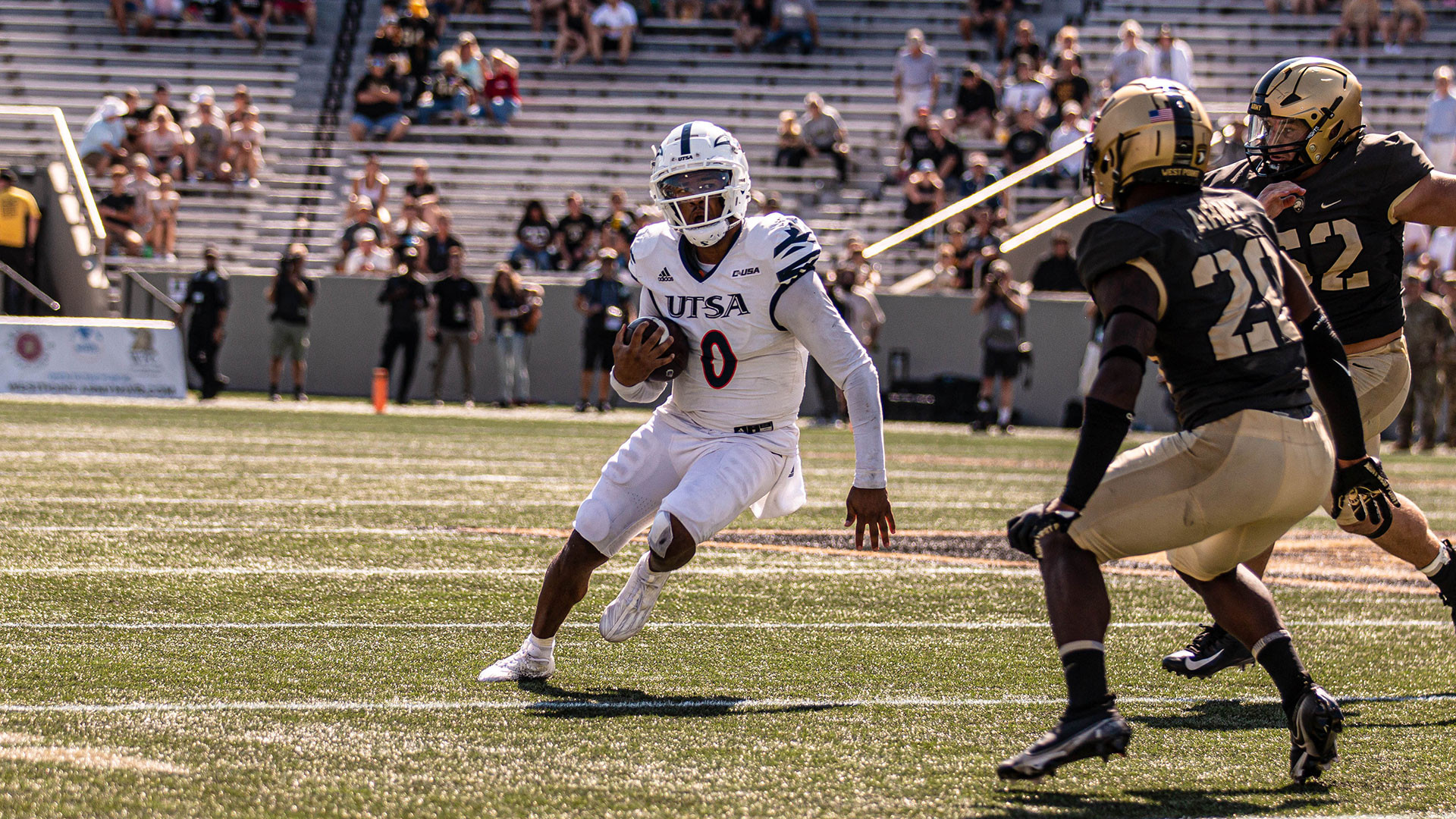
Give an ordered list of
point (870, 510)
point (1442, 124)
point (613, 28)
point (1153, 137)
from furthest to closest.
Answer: point (613, 28)
point (1442, 124)
point (870, 510)
point (1153, 137)

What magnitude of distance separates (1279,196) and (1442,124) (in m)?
16.5

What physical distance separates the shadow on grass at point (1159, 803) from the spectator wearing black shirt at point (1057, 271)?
15.8 meters

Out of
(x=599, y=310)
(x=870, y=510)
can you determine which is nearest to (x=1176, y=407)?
(x=870, y=510)

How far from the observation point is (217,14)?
1026 inches

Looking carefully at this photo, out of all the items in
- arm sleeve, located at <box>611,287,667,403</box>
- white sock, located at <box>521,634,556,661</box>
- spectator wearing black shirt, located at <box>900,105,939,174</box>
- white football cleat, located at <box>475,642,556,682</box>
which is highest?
spectator wearing black shirt, located at <box>900,105,939,174</box>

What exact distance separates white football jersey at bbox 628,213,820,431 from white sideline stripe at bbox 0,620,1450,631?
101cm

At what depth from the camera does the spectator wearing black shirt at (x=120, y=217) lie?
845 inches

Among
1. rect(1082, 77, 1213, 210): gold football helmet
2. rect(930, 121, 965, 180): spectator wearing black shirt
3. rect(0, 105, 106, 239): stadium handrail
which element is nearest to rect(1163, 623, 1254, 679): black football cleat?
rect(1082, 77, 1213, 210): gold football helmet

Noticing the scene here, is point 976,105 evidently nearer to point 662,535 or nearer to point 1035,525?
point 662,535

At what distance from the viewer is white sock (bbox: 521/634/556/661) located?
510cm

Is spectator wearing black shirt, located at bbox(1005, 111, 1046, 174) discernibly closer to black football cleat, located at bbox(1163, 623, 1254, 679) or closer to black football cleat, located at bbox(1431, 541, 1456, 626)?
black football cleat, located at bbox(1431, 541, 1456, 626)

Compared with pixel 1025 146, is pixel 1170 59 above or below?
above

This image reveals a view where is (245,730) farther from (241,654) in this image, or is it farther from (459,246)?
(459,246)

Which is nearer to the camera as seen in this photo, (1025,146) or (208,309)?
(208,309)
